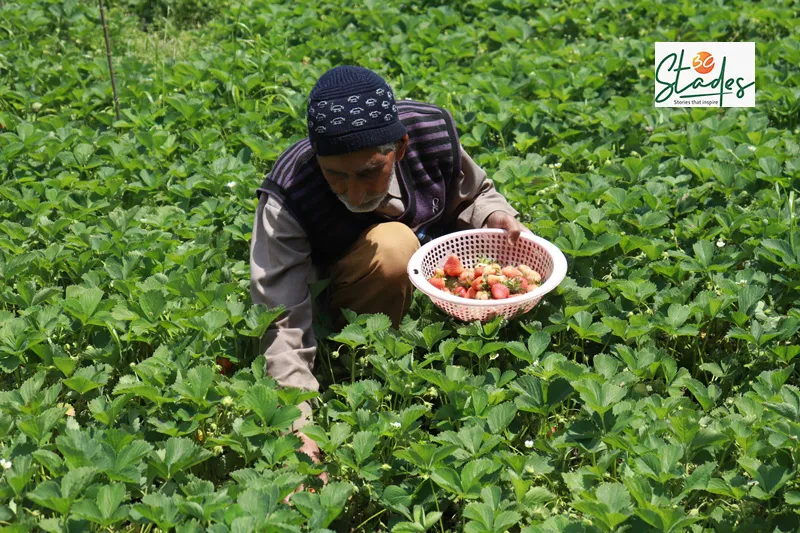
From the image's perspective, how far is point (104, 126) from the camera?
4941 millimetres

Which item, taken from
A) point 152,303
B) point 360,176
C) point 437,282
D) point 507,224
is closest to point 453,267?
point 437,282

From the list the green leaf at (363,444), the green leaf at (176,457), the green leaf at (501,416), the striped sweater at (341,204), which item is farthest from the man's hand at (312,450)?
the striped sweater at (341,204)

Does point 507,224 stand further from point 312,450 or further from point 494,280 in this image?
point 312,450

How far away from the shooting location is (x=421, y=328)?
3.31m

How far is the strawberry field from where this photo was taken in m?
2.45

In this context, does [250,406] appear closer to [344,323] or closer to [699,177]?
[344,323]

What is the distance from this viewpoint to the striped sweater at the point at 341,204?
10.2 ft

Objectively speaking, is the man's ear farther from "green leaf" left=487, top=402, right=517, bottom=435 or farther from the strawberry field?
"green leaf" left=487, top=402, right=517, bottom=435

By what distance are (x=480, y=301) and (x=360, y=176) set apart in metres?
0.55

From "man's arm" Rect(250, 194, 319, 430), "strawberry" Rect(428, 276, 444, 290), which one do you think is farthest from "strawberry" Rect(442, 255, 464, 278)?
"man's arm" Rect(250, 194, 319, 430)

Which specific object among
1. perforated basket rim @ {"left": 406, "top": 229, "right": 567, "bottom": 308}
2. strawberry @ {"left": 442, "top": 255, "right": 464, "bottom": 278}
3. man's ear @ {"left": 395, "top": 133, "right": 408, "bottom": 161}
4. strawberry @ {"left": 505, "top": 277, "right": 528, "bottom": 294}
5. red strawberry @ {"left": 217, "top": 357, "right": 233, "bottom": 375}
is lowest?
red strawberry @ {"left": 217, "top": 357, "right": 233, "bottom": 375}

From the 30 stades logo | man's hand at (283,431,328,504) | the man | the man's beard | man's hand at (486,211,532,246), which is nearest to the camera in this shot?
man's hand at (283,431,328,504)

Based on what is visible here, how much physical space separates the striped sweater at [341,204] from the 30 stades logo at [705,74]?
2.01m

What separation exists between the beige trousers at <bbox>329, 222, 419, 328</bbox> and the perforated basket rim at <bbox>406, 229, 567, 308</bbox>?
43mm
